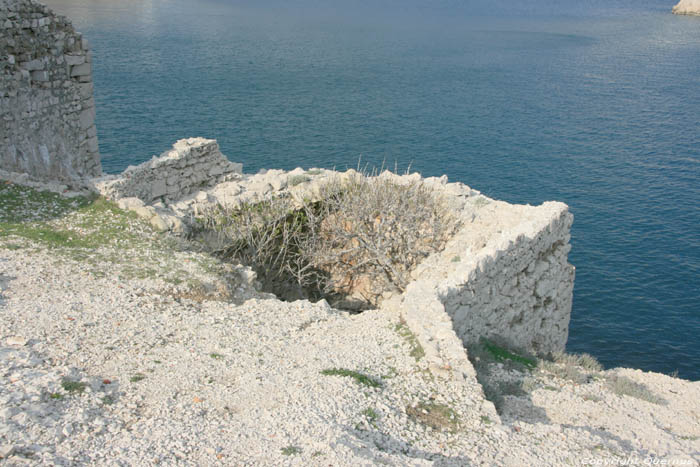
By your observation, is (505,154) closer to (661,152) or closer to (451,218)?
(661,152)

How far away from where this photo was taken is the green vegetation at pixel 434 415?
9359mm

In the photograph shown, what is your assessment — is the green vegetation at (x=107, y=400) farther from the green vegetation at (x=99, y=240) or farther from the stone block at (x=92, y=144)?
the stone block at (x=92, y=144)

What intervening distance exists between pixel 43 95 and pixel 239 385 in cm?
1212

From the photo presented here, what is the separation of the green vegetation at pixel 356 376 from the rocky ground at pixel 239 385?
43 millimetres

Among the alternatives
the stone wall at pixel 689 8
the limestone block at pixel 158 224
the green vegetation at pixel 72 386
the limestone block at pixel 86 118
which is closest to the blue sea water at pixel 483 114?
the limestone block at pixel 158 224

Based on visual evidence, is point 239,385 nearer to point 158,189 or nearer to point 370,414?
point 370,414

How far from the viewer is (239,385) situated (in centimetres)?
981

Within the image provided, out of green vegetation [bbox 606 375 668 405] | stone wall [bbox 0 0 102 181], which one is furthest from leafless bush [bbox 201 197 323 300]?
green vegetation [bbox 606 375 668 405]

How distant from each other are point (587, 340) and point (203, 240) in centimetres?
1550

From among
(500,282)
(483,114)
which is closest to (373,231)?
(500,282)

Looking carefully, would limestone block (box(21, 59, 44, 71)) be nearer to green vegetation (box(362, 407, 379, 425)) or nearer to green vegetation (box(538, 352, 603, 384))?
green vegetation (box(362, 407, 379, 425))

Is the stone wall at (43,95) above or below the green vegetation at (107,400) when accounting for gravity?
above

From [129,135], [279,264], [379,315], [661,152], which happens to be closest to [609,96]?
[661,152]

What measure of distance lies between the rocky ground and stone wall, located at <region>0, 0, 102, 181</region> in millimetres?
3070
